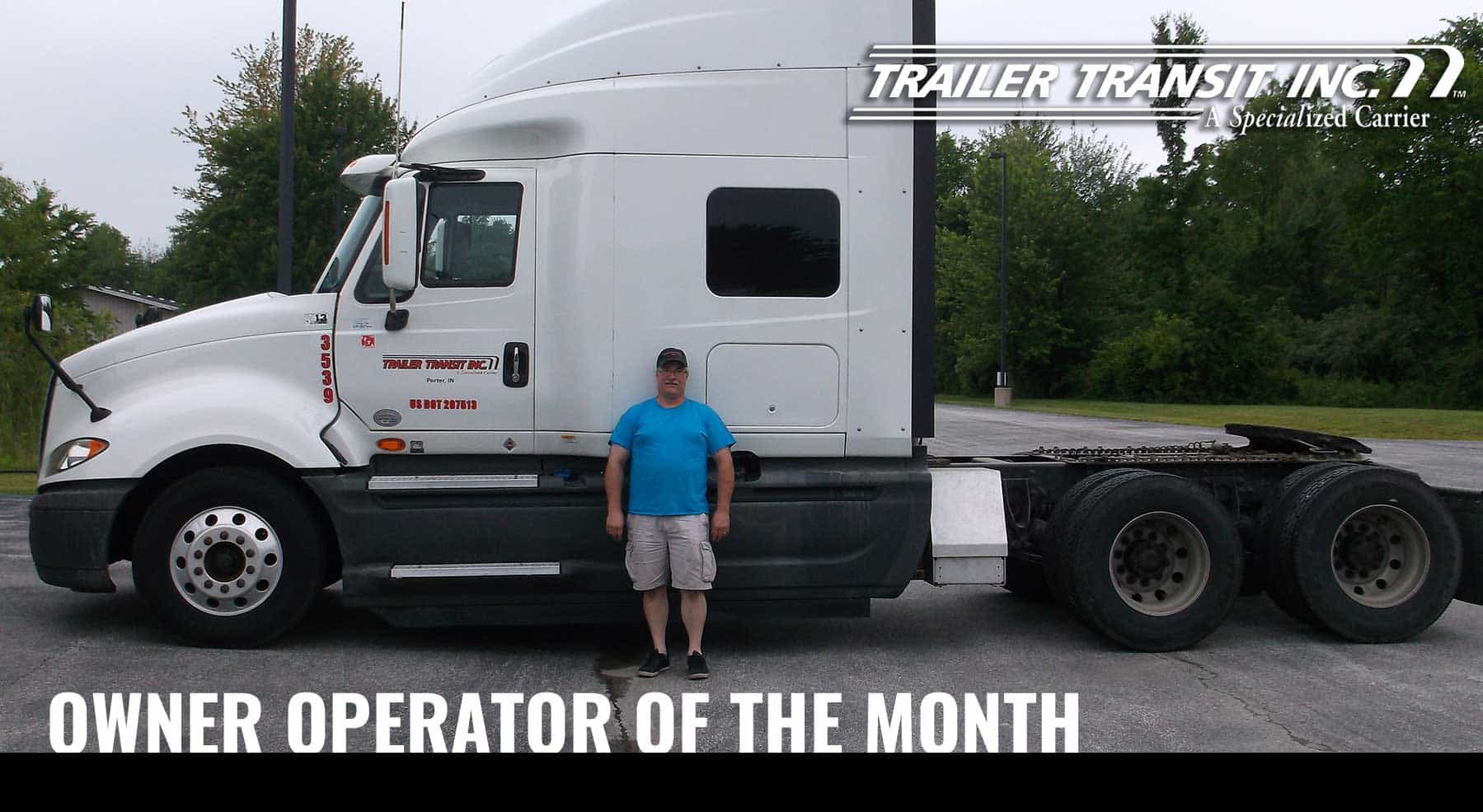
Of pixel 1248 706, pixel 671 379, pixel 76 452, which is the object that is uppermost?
pixel 671 379

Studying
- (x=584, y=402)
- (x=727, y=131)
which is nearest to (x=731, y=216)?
(x=727, y=131)

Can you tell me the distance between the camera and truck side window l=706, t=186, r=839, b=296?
6453 millimetres

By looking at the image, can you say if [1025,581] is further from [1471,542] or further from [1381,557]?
→ [1471,542]

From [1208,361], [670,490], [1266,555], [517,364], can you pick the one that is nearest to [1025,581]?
[1266,555]

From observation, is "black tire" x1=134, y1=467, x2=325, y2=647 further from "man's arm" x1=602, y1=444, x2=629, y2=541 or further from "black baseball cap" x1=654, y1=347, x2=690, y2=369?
"black baseball cap" x1=654, y1=347, x2=690, y2=369

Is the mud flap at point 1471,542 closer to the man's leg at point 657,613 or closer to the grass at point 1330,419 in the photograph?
the man's leg at point 657,613

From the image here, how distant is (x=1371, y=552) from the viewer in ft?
23.0

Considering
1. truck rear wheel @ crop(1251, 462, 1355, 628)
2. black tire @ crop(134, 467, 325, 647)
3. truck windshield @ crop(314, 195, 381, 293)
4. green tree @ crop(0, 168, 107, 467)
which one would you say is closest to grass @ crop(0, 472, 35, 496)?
green tree @ crop(0, 168, 107, 467)

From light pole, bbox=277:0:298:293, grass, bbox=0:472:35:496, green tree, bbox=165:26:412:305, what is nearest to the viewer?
→ light pole, bbox=277:0:298:293

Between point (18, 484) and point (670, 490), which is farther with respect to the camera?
point (18, 484)

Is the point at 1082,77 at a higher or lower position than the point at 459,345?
higher

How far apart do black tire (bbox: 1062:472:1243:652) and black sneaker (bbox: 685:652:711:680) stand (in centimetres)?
214

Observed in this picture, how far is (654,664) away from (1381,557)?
4278 mm

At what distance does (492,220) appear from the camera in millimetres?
6543
